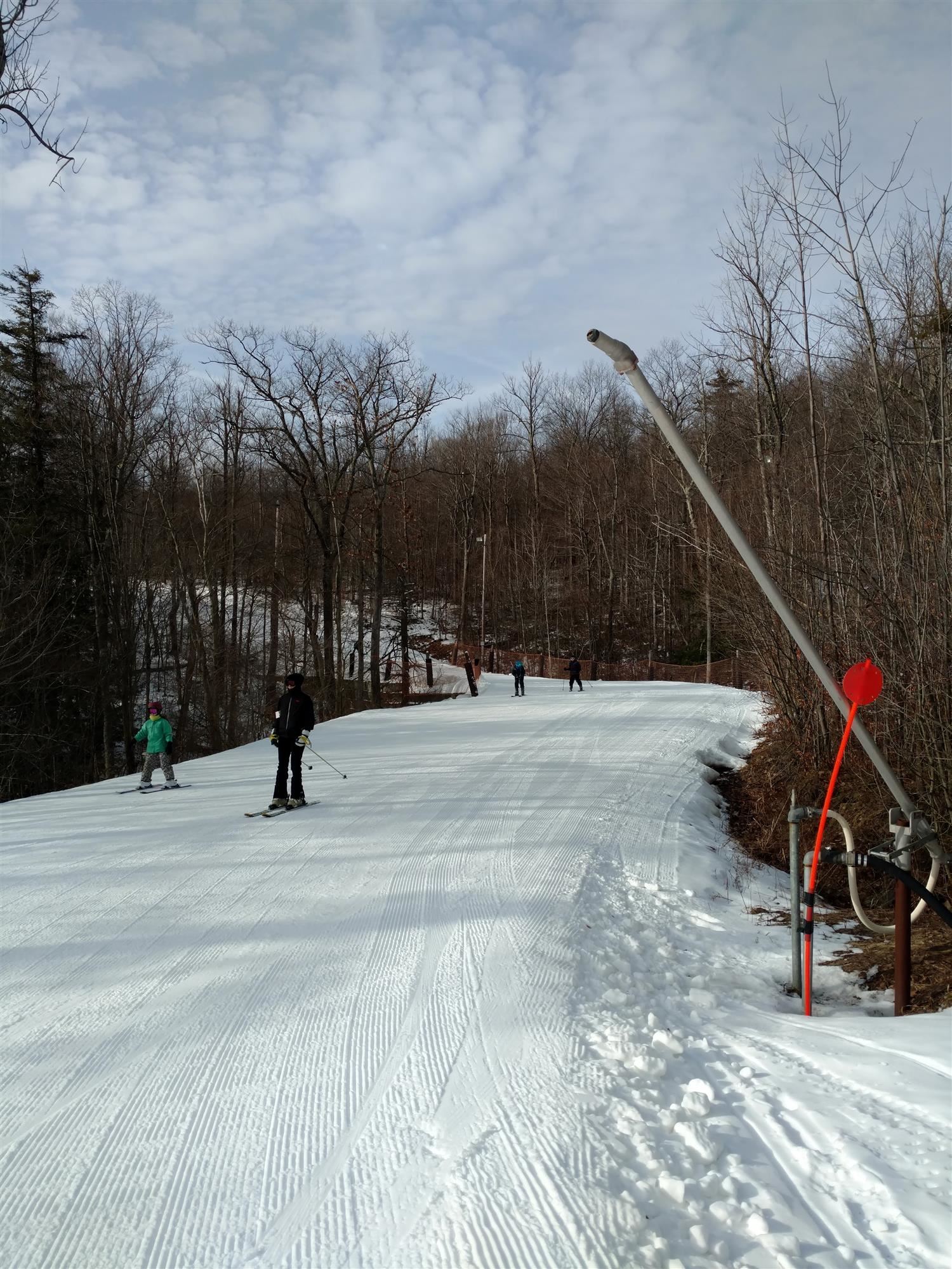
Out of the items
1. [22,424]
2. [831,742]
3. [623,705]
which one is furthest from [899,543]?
[22,424]

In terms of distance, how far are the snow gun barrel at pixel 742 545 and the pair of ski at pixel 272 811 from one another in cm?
710

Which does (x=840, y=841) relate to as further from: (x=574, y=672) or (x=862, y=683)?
(x=574, y=672)

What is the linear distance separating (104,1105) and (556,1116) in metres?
2.13

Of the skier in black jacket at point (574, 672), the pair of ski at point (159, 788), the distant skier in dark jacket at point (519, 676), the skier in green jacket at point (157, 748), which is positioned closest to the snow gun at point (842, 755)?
the pair of ski at point (159, 788)

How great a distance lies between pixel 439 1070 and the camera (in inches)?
164

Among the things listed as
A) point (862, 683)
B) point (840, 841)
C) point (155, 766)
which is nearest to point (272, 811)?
point (155, 766)

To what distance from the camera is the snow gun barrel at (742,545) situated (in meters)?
4.38

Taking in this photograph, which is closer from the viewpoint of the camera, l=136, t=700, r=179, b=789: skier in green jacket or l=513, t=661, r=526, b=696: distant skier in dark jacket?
l=136, t=700, r=179, b=789: skier in green jacket

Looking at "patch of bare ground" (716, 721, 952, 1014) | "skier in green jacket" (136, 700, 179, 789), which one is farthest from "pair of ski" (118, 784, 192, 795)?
"patch of bare ground" (716, 721, 952, 1014)

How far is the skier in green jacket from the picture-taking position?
12305mm

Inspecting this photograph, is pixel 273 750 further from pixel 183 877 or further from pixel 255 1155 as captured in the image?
pixel 255 1155

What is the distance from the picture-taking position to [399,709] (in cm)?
2414

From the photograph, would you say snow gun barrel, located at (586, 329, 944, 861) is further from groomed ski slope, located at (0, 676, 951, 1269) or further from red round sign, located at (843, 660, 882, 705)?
groomed ski slope, located at (0, 676, 951, 1269)

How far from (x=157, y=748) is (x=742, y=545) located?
33.7ft
